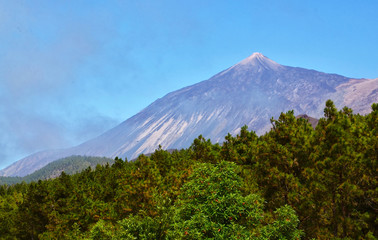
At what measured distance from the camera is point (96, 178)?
6094 centimetres

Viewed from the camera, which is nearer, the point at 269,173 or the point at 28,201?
the point at 269,173

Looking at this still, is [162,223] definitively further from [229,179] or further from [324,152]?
[324,152]

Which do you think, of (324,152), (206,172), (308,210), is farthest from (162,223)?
(324,152)

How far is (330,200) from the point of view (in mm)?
17344

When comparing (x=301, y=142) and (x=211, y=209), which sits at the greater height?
(x=301, y=142)

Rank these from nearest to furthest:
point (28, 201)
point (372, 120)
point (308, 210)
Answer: point (308, 210) → point (372, 120) → point (28, 201)

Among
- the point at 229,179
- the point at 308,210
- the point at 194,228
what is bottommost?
the point at 308,210

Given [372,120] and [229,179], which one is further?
[372,120]

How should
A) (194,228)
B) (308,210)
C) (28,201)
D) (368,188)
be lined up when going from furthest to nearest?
(28,201), (308,210), (368,188), (194,228)

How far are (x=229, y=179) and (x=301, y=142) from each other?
26.3ft

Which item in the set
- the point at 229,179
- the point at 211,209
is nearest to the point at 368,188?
the point at 229,179

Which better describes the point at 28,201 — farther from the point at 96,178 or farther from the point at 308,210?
the point at 308,210

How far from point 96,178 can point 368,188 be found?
52.9m

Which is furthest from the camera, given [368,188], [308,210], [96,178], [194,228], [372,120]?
[96,178]
